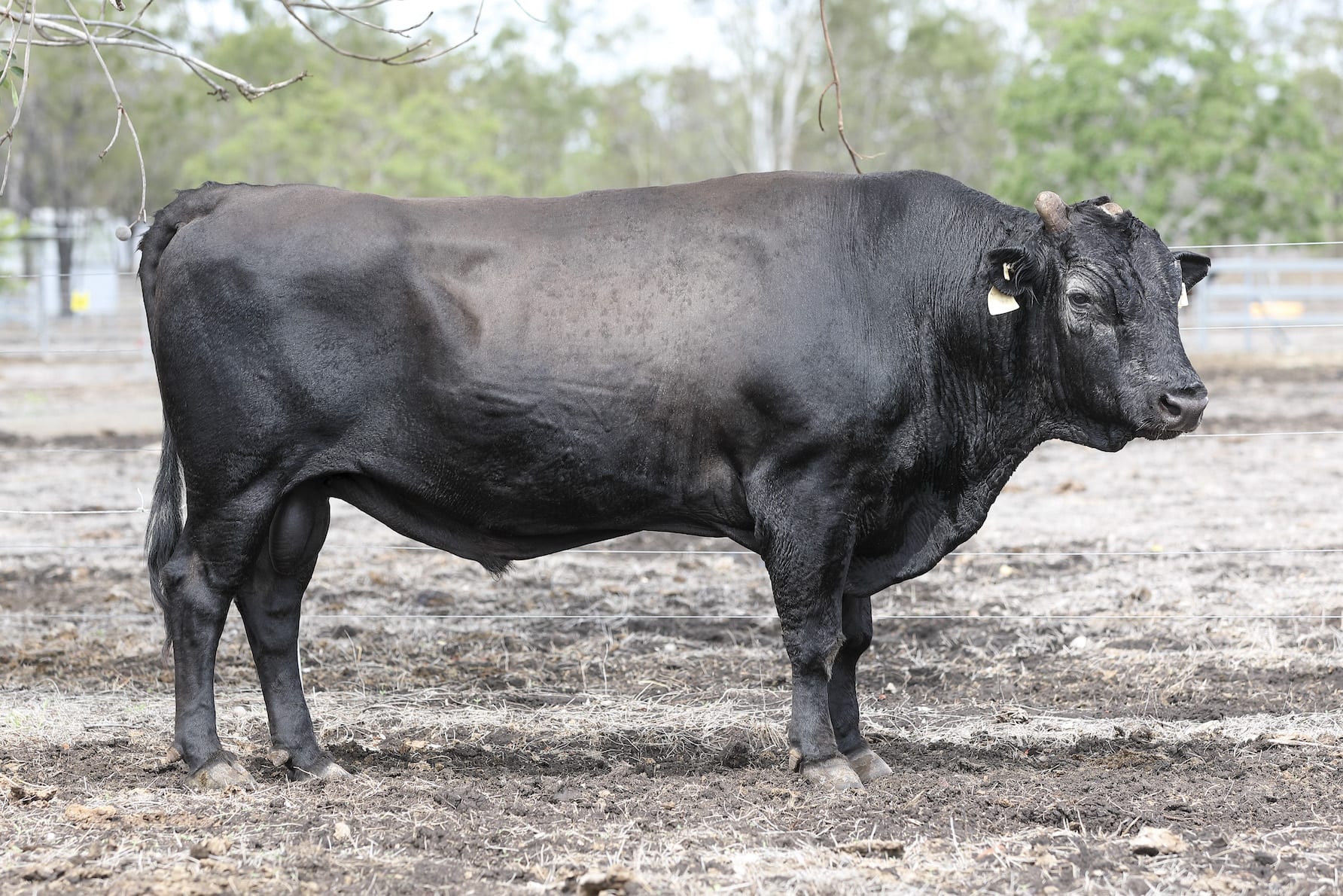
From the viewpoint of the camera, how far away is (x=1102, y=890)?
3406mm

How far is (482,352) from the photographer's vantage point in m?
4.43

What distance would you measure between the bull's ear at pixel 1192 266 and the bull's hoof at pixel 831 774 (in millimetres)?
1996

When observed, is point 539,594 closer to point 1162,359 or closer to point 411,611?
point 411,611

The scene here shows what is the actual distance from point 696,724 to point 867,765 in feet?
2.51

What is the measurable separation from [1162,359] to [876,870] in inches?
73.4

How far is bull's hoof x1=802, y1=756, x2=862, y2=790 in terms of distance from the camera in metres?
4.34

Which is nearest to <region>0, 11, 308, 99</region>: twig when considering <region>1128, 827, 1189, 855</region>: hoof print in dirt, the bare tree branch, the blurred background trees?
the bare tree branch

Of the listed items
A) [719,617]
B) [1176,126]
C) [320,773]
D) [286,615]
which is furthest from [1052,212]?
[1176,126]

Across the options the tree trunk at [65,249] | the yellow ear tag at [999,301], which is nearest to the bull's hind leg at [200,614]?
the yellow ear tag at [999,301]

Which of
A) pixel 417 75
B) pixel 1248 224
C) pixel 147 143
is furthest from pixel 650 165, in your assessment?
pixel 1248 224

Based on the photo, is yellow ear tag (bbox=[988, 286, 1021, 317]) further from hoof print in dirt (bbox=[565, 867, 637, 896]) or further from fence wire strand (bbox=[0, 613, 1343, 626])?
hoof print in dirt (bbox=[565, 867, 637, 896])

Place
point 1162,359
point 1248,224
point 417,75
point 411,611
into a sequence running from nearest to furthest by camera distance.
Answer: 1. point 1162,359
2. point 411,611
3. point 1248,224
4. point 417,75

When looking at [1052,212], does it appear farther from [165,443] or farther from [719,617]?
[165,443]

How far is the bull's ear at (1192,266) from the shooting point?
15.4ft
